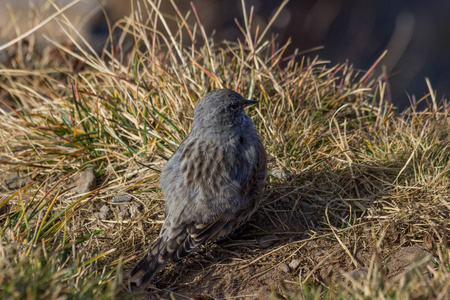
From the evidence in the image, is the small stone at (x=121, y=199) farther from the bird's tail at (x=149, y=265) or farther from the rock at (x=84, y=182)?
the bird's tail at (x=149, y=265)

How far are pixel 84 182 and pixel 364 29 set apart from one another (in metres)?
8.39

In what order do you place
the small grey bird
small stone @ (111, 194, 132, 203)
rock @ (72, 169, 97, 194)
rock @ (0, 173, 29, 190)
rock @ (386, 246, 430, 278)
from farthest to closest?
rock @ (0, 173, 29, 190), rock @ (72, 169, 97, 194), small stone @ (111, 194, 132, 203), the small grey bird, rock @ (386, 246, 430, 278)

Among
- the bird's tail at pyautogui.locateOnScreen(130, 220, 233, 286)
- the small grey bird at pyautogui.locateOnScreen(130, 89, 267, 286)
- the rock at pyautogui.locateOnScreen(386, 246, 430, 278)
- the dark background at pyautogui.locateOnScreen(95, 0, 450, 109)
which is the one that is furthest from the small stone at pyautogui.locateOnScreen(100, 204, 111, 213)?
the dark background at pyautogui.locateOnScreen(95, 0, 450, 109)

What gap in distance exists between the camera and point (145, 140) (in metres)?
4.61

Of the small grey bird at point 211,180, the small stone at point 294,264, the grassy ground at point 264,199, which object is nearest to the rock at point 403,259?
the grassy ground at point 264,199

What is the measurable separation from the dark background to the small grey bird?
6507 millimetres

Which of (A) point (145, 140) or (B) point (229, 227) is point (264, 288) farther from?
(A) point (145, 140)

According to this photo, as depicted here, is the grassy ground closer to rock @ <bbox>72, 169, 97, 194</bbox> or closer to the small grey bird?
rock @ <bbox>72, 169, 97, 194</bbox>

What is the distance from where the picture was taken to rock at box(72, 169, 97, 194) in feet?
14.5

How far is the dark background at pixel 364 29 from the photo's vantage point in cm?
1028

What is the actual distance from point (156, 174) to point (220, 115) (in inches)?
35.9

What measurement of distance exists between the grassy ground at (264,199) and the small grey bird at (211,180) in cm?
28

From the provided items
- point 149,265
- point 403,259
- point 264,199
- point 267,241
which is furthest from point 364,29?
point 149,265

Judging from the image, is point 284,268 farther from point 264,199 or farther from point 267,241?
point 264,199
